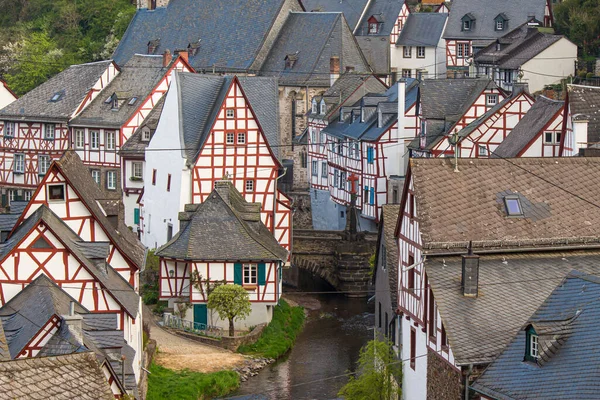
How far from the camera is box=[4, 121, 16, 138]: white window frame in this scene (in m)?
88.2

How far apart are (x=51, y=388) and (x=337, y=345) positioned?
3674cm

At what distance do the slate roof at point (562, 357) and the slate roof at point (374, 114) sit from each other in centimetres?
4232

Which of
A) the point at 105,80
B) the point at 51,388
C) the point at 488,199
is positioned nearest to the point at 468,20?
the point at 105,80

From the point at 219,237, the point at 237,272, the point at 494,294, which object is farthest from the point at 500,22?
the point at 494,294

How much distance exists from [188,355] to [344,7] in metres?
Answer: 56.2

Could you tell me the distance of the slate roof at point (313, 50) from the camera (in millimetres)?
97188

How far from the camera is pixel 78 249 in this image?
156 ft

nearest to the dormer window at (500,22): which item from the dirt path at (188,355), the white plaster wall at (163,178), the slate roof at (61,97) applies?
the slate roof at (61,97)

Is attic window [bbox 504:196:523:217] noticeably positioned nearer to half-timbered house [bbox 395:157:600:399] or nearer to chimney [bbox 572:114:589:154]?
half-timbered house [bbox 395:157:600:399]

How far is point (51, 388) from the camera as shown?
1043 inches

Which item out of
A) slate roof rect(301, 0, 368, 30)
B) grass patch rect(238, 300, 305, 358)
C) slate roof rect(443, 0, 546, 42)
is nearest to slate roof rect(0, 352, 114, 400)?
grass patch rect(238, 300, 305, 358)

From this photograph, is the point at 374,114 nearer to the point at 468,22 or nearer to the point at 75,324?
the point at 468,22

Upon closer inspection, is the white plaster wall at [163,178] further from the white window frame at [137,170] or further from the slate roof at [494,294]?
the slate roof at [494,294]

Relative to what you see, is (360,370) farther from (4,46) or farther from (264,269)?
(4,46)
